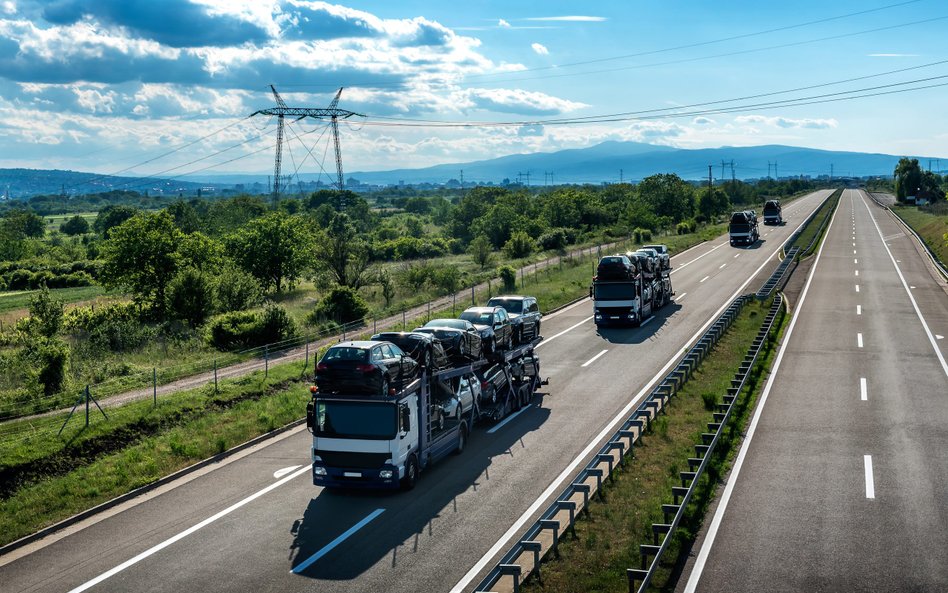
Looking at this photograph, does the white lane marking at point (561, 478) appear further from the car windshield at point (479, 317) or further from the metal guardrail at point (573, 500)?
the car windshield at point (479, 317)

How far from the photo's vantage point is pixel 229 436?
80.6 feet

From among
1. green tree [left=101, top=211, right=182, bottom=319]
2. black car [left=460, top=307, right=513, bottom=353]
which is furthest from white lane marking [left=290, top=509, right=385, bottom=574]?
green tree [left=101, top=211, right=182, bottom=319]

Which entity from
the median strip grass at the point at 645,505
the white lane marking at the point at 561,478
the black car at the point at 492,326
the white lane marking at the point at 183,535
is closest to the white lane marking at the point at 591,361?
the white lane marking at the point at 561,478

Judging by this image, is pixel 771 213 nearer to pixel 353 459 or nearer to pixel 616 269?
pixel 616 269

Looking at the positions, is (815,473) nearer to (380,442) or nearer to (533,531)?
(533,531)

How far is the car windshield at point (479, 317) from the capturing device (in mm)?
28344

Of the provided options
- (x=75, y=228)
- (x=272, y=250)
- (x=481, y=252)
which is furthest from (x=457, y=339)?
(x=75, y=228)

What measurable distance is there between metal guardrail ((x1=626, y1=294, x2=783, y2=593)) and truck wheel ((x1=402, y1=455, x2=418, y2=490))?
608 centimetres

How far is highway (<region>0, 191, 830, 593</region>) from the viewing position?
50.3 ft

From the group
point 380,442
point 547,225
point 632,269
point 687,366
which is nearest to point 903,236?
point 547,225

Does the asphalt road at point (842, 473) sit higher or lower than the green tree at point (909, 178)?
lower

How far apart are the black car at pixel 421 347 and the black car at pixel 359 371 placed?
5.23ft

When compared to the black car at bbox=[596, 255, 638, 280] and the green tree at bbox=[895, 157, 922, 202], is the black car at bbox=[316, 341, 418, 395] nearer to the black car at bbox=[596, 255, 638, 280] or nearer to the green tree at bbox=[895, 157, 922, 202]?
the black car at bbox=[596, 255, 638, 280]

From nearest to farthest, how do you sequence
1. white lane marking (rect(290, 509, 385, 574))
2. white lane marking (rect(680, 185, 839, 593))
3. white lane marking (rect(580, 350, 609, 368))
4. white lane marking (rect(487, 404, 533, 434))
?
white lane marking (rect(680, 185, 839, 593)) → white lane marking (rect(290, 509, 385, 574)) → white lane marking (rect(487, 404, 533, 434)) → white lane marking (rect(580, 350, 609, 368))
